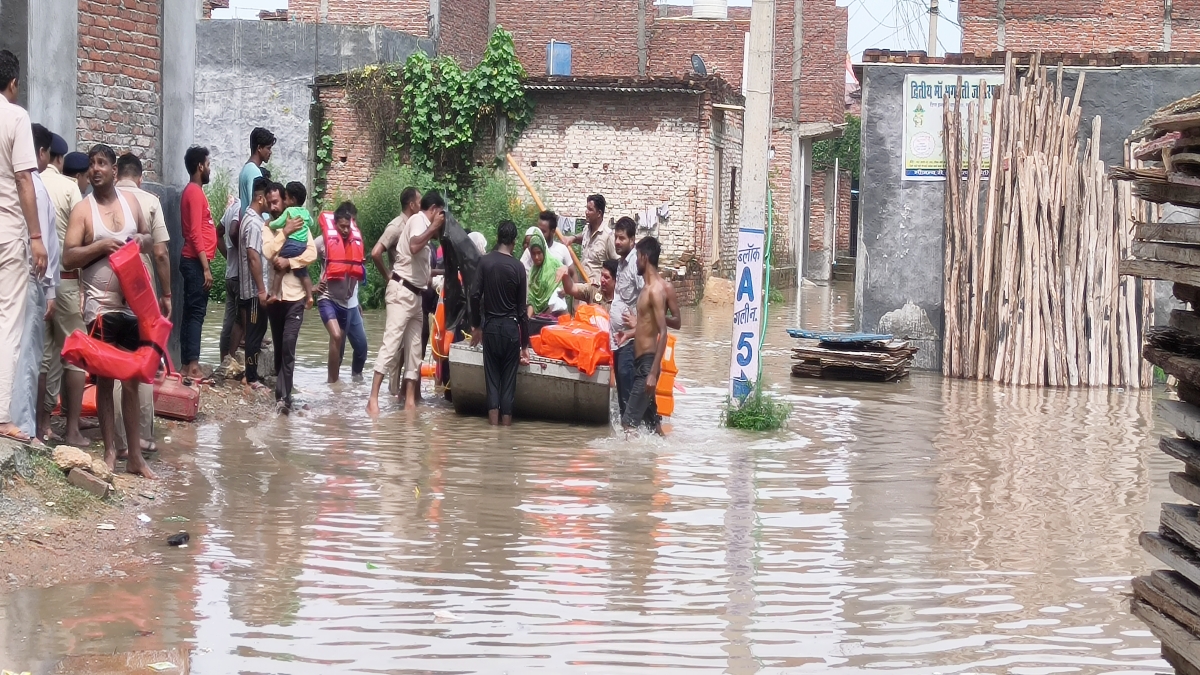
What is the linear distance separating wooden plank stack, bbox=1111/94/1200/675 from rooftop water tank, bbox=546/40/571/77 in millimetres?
29643

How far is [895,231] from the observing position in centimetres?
1677

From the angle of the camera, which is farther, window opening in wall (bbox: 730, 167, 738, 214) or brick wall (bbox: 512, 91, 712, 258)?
window opening in wall (bbox: 730, 167, 738, 214)

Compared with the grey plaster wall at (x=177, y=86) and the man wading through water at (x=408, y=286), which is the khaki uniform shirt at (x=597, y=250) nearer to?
the man wading through water at (x=408, y=286)

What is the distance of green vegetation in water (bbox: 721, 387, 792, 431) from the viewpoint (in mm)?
11633

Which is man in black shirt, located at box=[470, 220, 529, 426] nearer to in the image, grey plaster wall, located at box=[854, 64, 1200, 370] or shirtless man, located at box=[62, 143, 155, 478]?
shirtless man, located at box=[62, 143, 155, 478]

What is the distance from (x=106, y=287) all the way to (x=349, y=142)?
17677 mm

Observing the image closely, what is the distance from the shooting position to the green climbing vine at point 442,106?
25.1m

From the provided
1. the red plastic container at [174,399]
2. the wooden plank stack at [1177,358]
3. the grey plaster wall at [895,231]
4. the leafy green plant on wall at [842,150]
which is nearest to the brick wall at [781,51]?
the leafy green plant on wall at [842,150]

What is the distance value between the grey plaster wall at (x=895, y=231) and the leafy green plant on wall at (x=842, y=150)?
81.2ft

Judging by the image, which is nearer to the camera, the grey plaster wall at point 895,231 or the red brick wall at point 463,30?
the grey plaster wall at point 895,231

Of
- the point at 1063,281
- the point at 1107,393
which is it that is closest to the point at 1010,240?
the point at 1063,281

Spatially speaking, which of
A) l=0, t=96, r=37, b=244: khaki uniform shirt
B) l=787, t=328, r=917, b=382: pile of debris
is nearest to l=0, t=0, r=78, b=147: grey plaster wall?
l=0, t=96, r=37, b=244: khaki uniform shirt

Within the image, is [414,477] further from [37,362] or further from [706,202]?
[706,202]

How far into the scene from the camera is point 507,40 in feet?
82.4
